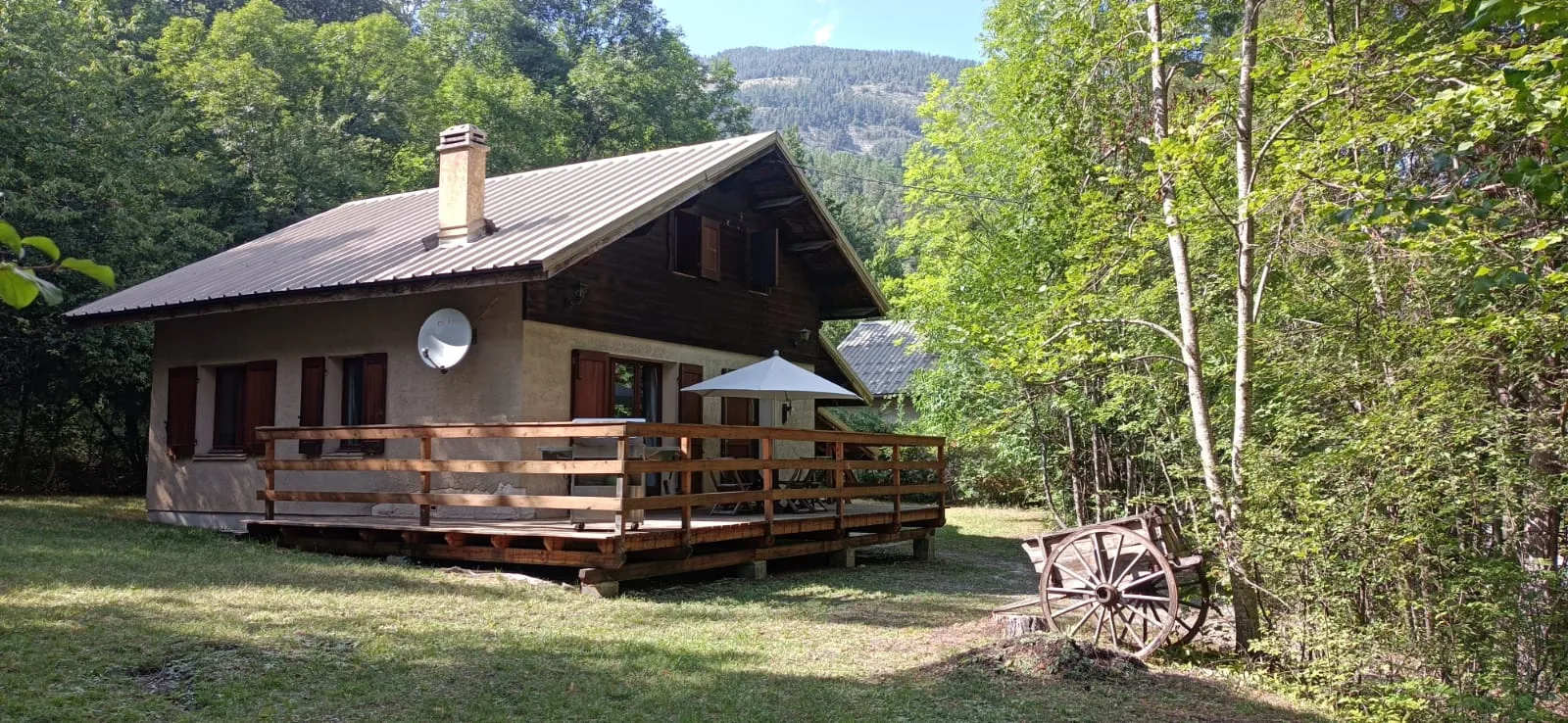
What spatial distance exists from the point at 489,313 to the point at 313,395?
2898 millimetres

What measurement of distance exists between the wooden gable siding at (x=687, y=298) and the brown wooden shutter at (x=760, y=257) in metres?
0.09

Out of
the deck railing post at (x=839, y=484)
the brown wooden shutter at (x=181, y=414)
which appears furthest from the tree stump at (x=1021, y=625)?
the brown wooden shutter at (x=181, y=414)

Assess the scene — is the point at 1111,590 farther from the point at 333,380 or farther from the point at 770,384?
the point at 333,380

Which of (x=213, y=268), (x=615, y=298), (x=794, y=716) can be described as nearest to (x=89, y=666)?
(x=794, y=716)

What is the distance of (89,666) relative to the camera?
590 cm

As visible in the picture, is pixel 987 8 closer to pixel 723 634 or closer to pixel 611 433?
pixel 611 433

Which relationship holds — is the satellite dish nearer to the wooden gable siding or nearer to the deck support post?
the wooden gable siding

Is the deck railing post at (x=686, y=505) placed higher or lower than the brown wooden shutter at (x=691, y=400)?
lower

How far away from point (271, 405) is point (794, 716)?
1005 cm

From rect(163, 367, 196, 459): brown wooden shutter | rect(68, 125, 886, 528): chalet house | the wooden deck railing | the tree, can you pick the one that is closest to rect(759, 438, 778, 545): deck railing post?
the wooden deck railing

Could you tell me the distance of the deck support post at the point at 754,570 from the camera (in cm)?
1126

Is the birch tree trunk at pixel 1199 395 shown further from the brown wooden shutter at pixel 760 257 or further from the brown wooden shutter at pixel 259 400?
the brown wooden shutter at pixel 259 400

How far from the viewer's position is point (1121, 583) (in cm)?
788

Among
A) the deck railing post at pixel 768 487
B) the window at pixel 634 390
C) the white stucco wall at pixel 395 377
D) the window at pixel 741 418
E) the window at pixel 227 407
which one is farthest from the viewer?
the window at pixel 741 418
